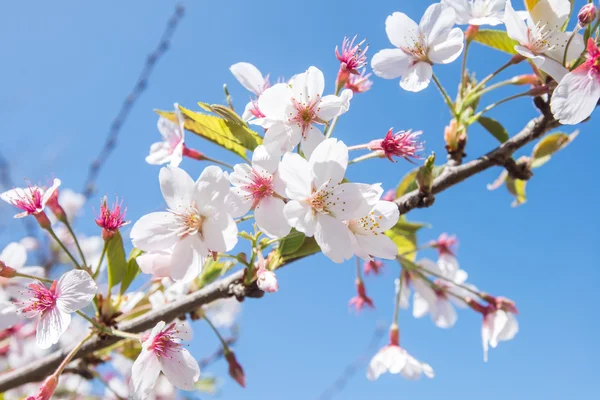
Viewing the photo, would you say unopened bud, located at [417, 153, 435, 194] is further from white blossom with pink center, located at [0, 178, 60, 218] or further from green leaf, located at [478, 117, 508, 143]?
white blossom with pink center, located at [0, 178, 60, 218]

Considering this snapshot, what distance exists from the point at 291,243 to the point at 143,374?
550mm

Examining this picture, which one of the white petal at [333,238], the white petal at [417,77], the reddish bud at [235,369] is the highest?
the white petal at [417,77]

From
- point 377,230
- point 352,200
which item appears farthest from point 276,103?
point 377,230

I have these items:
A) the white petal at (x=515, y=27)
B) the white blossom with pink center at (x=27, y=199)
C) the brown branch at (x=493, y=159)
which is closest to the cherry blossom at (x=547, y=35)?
the white petal at (x=515, y=27)

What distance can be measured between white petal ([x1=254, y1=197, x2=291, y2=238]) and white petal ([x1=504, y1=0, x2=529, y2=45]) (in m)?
0.83

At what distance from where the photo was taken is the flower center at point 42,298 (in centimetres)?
139

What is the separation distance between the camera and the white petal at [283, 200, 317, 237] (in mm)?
1229

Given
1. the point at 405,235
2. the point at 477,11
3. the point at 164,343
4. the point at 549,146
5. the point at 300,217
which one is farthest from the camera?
the point at 405,235

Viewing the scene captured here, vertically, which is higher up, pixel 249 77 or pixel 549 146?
pixel 249 77

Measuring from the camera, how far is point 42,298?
1420 mm

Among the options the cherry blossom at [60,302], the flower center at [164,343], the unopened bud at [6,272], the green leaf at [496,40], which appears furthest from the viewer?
the green leaf at [496,40]

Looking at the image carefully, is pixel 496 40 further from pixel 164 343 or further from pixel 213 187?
pixel 164 343

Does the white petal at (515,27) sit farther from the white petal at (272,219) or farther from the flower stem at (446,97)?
the white petal at (272,219)

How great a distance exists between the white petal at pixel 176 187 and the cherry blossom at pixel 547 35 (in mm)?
981
